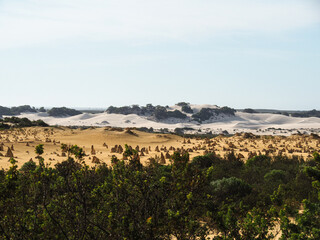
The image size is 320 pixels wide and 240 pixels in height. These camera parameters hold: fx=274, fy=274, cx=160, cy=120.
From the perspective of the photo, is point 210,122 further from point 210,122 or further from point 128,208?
point 128,208

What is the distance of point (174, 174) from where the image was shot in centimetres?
535

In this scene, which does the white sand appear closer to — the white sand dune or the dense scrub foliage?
the white sand dune

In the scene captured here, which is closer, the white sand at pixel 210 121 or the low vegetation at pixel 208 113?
the white sand at pixel 210 121

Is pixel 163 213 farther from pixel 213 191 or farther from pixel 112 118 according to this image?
pixel 112 118

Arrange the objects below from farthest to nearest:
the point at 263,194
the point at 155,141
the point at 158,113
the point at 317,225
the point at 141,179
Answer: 1. the point at 158,113
2. the point at 155,141
3. the point at 263,194
4. the point at 317,225
5. the point at 141,179

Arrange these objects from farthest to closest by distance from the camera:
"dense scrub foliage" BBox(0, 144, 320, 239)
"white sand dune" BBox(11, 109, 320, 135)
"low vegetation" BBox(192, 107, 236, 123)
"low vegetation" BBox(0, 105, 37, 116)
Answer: "low vegetation" BBox(0, 105, 37, 116), "low vegetation" BBox(192, 107, 236, 123), "white sand dune" BBox(11, 109, 320, 135), "dense scrub foliage" BBox(0, 144, 320, 239)

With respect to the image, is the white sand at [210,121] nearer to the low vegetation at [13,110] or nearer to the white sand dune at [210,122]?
the white sand dune at [210,122]

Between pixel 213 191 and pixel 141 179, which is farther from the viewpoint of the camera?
pixel 213 191

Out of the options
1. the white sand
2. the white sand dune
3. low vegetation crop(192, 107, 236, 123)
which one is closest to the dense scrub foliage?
the white sand dune

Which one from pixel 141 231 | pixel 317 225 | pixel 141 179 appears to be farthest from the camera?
pixel 317 225

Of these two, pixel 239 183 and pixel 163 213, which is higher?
pixel 163 213

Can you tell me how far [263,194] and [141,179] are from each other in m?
7.23

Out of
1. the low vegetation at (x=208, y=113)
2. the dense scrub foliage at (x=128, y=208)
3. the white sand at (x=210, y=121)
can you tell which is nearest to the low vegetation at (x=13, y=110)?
the white sand at (x=210, y=121)

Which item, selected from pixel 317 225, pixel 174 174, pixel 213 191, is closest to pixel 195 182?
pixel 174 174
